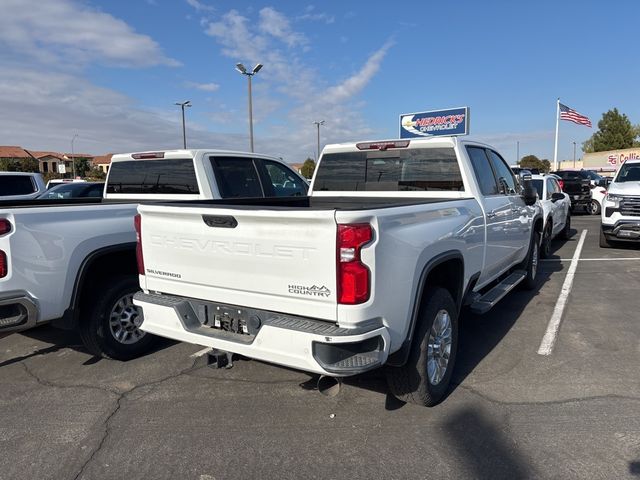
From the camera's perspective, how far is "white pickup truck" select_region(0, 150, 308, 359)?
12.0ft

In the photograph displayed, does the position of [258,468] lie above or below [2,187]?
below

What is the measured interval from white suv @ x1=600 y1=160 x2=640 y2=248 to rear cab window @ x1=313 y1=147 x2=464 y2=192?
7123 millimetres

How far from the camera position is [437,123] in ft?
119

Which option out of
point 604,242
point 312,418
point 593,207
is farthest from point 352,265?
point 593,207

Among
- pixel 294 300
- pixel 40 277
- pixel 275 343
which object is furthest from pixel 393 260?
pixel 40 277

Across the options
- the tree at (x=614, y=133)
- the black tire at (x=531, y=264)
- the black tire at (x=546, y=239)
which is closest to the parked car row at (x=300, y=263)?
the black tire at (x=531, y=264)

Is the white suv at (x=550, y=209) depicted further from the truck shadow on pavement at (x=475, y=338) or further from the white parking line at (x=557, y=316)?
the truck shadow on pavement at (x=475, y=338)

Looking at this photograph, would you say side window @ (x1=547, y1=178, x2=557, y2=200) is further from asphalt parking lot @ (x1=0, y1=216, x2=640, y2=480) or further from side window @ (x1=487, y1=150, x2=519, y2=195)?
asphalt parking lot @ (x1=0, y1=216, x2=640, y2=480)

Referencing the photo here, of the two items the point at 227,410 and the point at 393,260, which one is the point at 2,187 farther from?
the point at 393,260

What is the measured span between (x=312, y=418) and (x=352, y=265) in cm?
138

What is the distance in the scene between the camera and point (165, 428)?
334 cm

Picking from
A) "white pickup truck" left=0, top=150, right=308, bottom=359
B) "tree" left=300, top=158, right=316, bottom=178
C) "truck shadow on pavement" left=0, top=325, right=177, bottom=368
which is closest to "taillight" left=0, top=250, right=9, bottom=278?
"white pickup truck" left=0, top=150, right=308, bottom=359

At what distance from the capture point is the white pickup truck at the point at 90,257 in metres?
3.65

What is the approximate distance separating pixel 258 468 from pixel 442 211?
2166 mm
